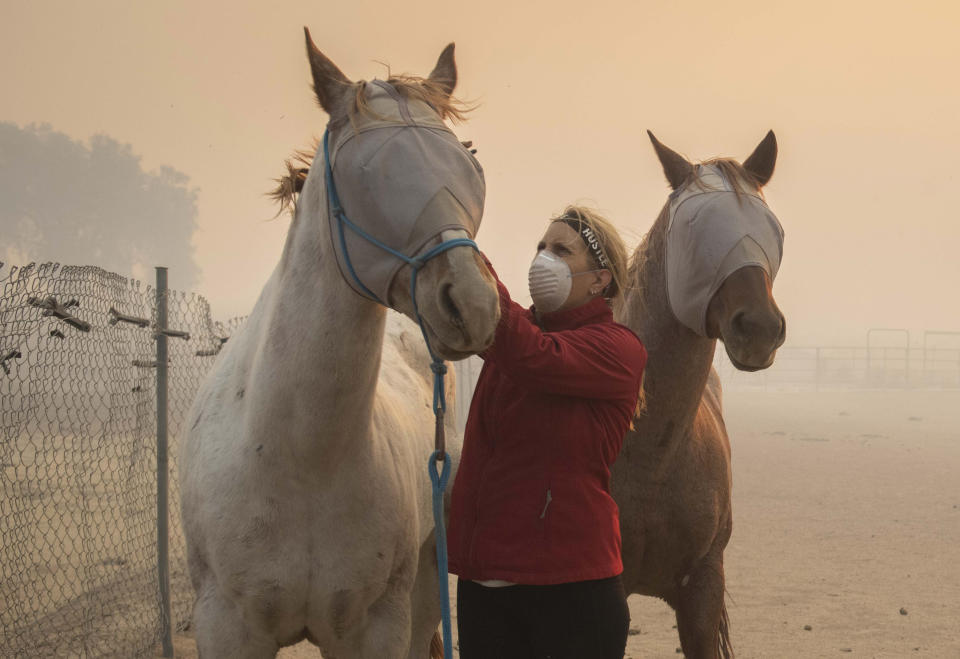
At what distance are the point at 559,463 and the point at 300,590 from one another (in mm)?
753

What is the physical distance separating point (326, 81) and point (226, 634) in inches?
56.1

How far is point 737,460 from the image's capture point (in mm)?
14922

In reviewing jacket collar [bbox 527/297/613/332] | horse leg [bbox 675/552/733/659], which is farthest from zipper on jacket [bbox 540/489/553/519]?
horse leg [bbox 675/552/733/659]

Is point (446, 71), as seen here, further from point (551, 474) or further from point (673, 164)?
point (673, 164)

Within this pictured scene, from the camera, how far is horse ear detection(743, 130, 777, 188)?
3127mm

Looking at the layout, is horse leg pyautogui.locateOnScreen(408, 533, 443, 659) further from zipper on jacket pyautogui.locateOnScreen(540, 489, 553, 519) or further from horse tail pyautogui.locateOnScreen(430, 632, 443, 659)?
zipper on jacket pyautogui.locateOnScreen(540, 489, 553, 519)

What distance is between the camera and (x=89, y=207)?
125ft

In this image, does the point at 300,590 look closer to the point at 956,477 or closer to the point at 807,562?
the point at 807,562

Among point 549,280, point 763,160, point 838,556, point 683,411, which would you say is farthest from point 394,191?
point 838,556

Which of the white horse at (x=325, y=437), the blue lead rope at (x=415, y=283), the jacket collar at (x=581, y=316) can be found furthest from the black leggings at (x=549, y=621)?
the jacket collar at (x=581, y=316)

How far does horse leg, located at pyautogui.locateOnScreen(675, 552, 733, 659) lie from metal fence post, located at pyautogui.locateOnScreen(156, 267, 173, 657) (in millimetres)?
2934

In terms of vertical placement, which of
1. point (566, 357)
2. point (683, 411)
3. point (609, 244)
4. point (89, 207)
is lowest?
point (683, 411)

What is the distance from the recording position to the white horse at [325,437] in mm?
1833

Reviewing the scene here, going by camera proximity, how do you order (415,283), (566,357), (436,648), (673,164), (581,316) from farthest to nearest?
(436,648) → (673,164) → (581,316) → (566,357) → (415,283)
